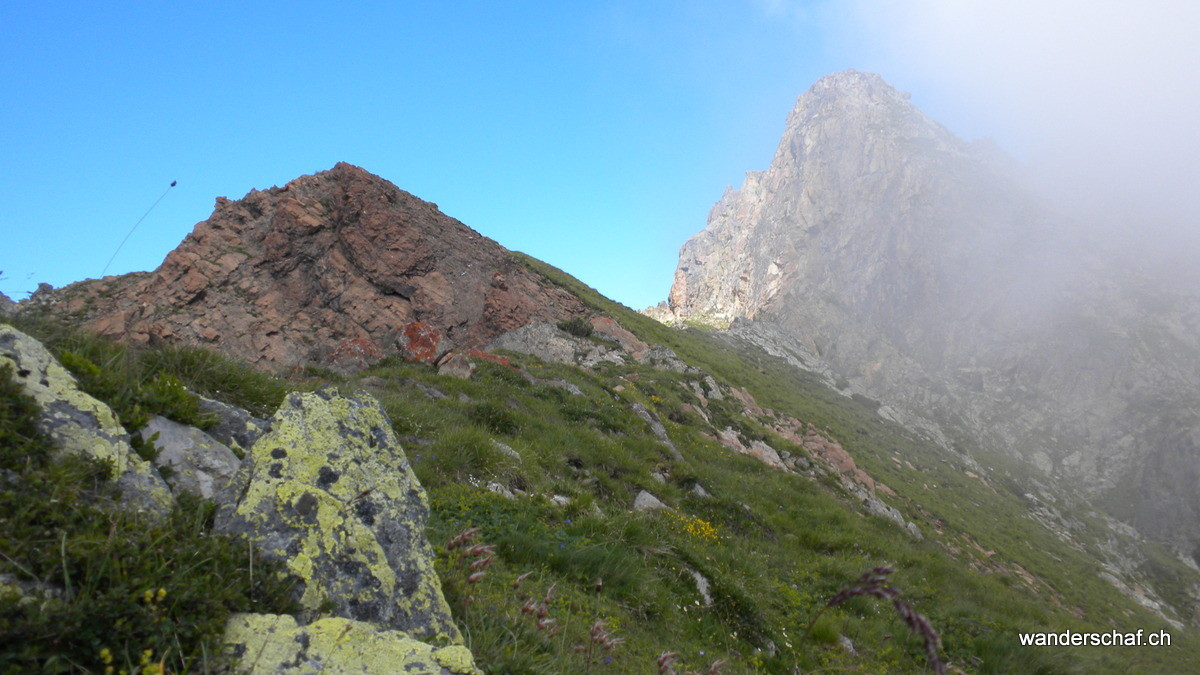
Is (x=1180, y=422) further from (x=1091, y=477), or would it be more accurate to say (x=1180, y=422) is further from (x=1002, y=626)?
(x=1002, y=626)

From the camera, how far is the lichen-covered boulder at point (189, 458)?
312 cm

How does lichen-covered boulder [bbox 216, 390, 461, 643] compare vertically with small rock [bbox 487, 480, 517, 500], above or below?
below

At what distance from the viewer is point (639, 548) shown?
6469 millimetres

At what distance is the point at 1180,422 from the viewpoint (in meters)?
62.4

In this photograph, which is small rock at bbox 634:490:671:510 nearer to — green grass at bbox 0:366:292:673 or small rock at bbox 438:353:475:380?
small rock at bbox 438:353:475:380

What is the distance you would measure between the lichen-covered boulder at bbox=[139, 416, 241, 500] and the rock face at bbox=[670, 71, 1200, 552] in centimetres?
6853

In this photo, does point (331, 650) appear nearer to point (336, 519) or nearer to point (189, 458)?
point (336, 519)

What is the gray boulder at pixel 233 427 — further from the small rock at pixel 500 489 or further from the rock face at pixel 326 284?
the rock face at pixel 326 284

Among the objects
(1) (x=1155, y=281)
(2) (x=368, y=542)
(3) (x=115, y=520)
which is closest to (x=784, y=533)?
(2) (x=368, y=542)

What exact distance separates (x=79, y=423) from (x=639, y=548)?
536 cm

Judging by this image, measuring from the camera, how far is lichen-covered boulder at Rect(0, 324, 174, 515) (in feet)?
8.96

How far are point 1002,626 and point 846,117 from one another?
157424mm

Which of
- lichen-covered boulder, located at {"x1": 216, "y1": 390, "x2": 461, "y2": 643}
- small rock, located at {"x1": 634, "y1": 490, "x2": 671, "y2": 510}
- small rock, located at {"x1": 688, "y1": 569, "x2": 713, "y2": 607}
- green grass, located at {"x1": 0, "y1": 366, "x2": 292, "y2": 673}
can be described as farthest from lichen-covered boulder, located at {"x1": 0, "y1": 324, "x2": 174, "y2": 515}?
small rock, located at {"x1": 634, "y1": 490, "x2": 671, "y2": 510}

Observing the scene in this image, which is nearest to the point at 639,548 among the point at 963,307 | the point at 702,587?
the point at 702,587
